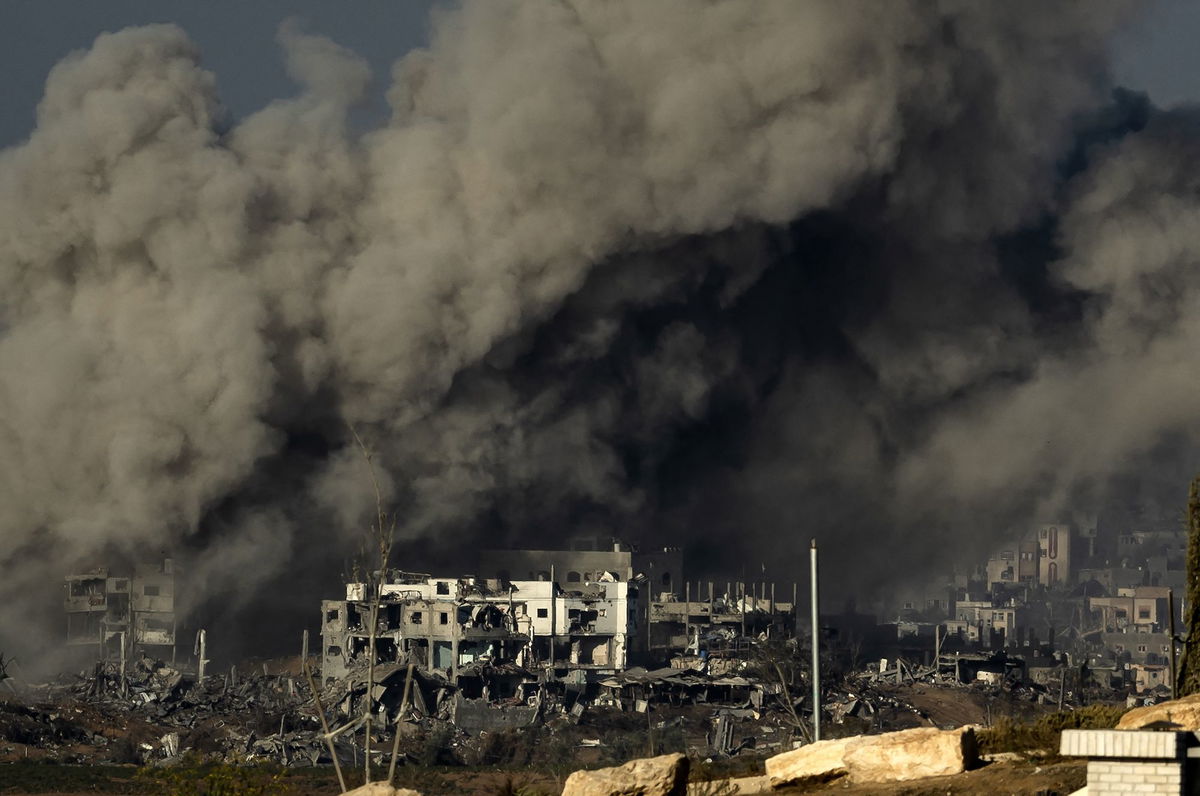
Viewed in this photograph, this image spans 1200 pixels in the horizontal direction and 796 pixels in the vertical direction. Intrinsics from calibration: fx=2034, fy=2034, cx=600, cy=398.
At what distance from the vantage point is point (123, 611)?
54.7m

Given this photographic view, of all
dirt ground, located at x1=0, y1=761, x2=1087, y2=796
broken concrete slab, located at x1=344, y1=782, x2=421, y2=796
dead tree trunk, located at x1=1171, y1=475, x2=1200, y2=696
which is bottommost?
dirt ground, located at x1=0, y1=761, x2=1087, y2=796

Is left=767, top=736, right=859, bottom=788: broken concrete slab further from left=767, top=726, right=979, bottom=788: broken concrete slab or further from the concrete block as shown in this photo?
the concrete block

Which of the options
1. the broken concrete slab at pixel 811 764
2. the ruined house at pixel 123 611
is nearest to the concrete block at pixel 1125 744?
the broken concrete slab at pixel 811 764

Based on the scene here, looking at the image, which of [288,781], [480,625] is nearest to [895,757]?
[288,781]

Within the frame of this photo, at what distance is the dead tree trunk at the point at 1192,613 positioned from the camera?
1938 cm

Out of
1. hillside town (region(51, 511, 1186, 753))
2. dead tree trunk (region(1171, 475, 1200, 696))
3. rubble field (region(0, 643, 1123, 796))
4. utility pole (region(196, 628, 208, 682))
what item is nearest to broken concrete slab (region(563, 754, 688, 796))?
dead tree trunk (region(1171, 475, 1200, 696))

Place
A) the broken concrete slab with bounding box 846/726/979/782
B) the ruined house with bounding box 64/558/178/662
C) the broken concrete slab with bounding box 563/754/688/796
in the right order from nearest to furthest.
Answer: the broken concrete slab with bounding box 563/754/688/796, the broken concrete slab with bounding box 846/726/979/782, the ruined house with bounding box 64/558/178/662

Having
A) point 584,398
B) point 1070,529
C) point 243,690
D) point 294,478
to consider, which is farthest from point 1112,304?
point 1070,529

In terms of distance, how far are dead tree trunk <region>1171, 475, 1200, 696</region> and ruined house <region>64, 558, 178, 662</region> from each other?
37.6 metres

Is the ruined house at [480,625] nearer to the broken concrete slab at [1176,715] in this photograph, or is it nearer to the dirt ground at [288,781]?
the dirt ground at [288,781]

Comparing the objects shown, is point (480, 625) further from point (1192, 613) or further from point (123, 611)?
point (1192, 613)

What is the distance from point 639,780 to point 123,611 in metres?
41.4

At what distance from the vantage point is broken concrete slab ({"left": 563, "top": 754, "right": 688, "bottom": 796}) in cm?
1544

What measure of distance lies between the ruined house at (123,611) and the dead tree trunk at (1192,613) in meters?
37.6
